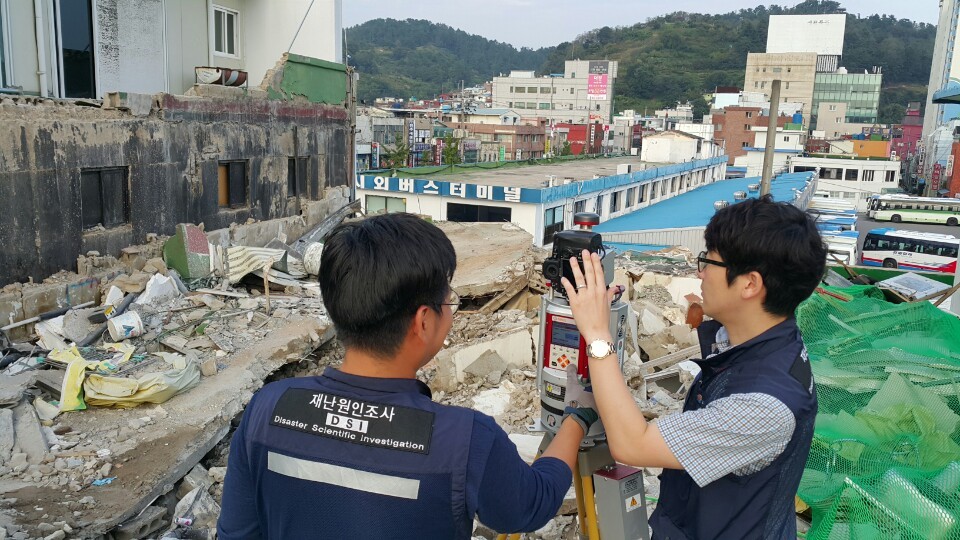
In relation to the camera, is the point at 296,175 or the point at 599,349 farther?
the point at 296,175

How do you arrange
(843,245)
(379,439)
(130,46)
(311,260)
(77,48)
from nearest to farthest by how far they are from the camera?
(379,439) → (77,48) → (130,46) → (311,260) → (843,245)

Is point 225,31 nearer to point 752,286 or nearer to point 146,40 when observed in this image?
point 146,40

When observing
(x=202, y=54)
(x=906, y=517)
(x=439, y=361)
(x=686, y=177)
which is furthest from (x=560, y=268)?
(x=686, y=177)

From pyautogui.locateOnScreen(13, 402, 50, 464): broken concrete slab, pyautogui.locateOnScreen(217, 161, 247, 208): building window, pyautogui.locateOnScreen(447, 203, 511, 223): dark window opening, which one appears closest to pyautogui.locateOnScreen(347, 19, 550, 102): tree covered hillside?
pyautogui.locateOnScreen(447, 203, 511, 223): dark window opening

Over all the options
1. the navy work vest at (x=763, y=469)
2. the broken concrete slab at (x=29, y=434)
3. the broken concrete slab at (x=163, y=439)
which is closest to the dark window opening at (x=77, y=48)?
the broken concrete slab at (x=163, y=439)

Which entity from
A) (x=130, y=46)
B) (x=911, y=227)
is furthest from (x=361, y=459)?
(x=911, y=227)

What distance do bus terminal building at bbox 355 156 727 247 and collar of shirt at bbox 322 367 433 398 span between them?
19550 mm

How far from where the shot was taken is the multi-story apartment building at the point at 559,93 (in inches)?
3430

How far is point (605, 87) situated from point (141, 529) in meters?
88.6

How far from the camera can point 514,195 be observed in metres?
24.7

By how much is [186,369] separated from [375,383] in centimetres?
566

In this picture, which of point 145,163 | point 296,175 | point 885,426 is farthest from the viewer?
point 296,175

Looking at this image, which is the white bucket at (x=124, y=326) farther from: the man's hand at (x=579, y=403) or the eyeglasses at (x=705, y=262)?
the eyeglasses at (x=705, y=262)

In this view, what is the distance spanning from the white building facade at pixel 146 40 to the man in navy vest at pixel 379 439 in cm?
847
